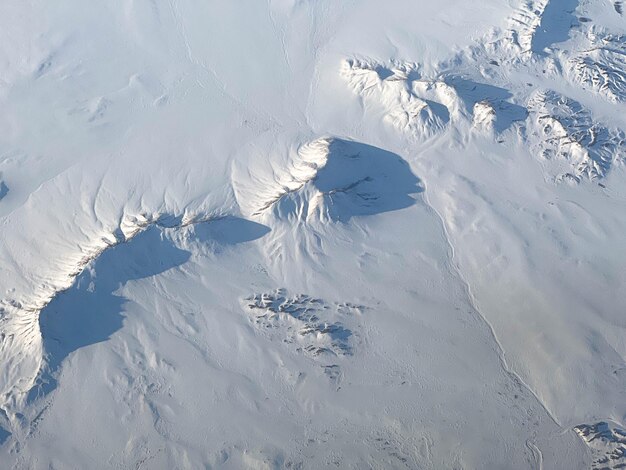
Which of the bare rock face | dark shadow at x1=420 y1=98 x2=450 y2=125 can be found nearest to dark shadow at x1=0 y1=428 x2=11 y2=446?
dark shadow at x1=420 y1=98 x2=450 y2=125

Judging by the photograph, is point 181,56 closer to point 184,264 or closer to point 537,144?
point 184,264

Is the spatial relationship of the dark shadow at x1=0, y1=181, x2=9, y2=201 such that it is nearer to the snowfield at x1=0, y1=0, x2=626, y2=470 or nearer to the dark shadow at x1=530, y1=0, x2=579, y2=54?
the snowfield at x1=0, y1=0, x2=626, y2=470

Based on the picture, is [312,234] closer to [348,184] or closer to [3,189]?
[348,184]

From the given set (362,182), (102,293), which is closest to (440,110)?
(362,182)

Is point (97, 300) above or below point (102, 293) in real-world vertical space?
below

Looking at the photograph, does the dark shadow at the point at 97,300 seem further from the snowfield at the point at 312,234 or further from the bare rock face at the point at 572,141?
the bare rock face at the point at 572,141

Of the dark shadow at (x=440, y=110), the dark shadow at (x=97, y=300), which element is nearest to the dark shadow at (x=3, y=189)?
the dark shadow at (x=97, y=300)

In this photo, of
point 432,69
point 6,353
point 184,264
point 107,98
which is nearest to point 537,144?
point 432,69
